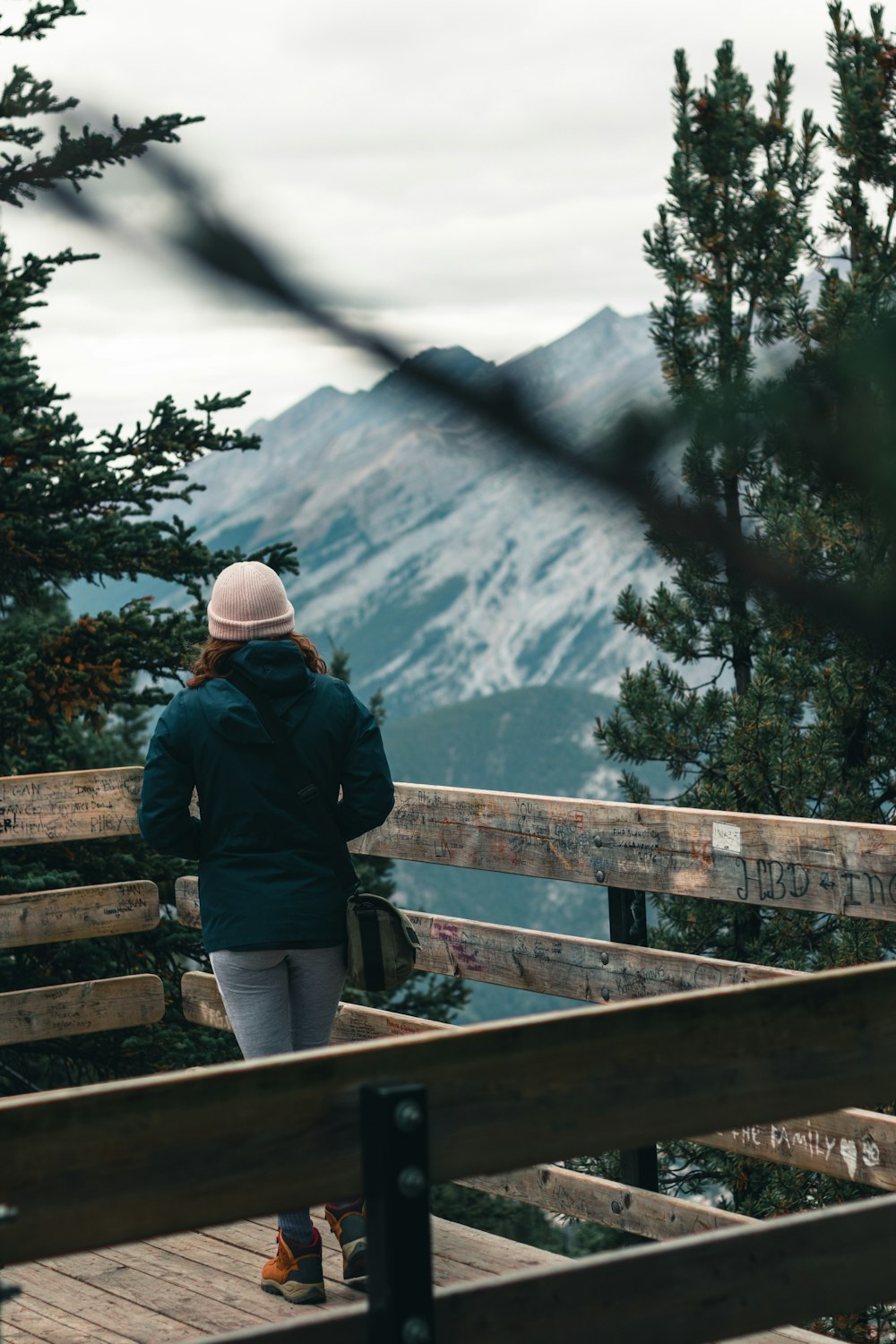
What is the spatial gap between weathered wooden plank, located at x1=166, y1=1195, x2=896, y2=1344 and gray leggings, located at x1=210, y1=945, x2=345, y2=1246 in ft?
5.19

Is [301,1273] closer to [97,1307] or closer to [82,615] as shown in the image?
[97,1307]

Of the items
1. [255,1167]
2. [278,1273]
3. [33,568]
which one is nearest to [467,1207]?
[33,568]

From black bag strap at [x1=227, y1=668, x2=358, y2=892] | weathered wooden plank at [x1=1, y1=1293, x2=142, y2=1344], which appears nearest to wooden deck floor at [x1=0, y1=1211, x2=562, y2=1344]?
weathered wooden plank at [x1=1, y1=1293, x2=142, y2=1344]

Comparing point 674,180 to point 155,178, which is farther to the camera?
point 674,180

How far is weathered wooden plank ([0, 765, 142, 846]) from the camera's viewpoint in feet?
16.5

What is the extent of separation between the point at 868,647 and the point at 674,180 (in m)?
0.74

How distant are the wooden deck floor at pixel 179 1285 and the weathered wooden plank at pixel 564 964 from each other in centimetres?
70

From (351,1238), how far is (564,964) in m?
0.95

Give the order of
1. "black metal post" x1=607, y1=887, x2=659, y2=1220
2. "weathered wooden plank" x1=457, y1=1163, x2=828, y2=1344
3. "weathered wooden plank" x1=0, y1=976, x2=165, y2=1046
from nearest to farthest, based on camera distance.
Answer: "weathered wooden plank" x1=457, y1=1163, x2=828, y2=1344 → "black metal post" x1=607, y1=887, x2=659, y2=1220 → "weathered wooden plank" x1=0, y1=976, x2=165, y2=1046

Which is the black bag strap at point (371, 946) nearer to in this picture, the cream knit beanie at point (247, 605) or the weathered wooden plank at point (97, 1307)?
the cream knit beanie at point (247, 605)

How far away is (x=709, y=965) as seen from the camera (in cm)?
378

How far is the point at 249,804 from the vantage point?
3.31m

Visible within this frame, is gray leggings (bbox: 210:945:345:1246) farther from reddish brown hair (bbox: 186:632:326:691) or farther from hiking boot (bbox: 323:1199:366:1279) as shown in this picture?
reddish brown hair (bbox: 186:632:326:691)

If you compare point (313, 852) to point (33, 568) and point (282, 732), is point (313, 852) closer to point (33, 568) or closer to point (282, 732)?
point (282, 732)
